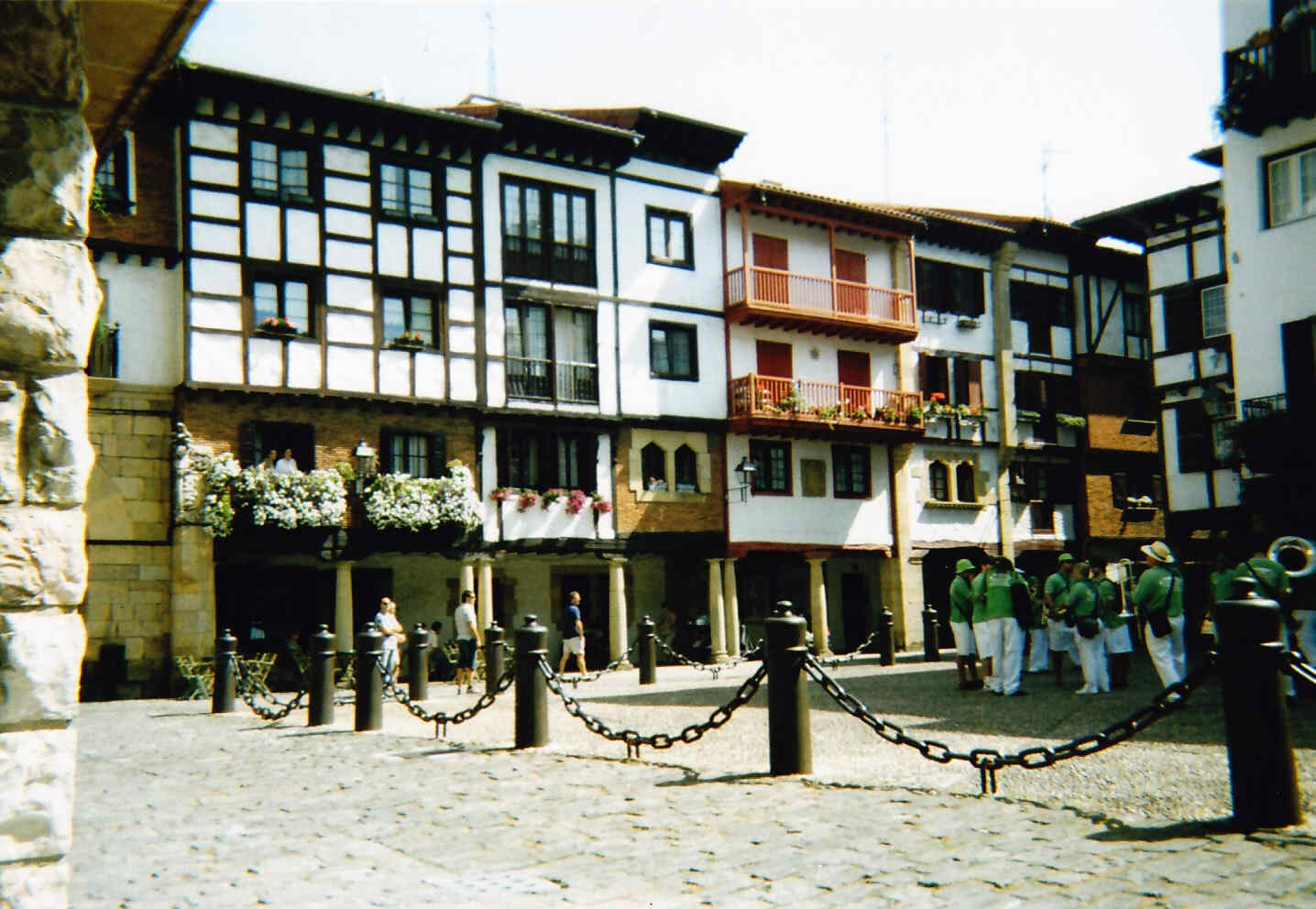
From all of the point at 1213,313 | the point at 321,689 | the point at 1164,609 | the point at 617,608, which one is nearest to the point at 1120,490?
the point at 1213,313

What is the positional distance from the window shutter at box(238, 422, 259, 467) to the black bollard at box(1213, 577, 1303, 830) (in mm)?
19149

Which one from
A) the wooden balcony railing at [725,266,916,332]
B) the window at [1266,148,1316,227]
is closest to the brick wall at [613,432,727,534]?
the wooden balcony railing at [725,266,916,332]

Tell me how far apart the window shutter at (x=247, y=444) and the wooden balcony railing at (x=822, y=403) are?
1182 centimetres

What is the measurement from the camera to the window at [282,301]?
74.5ft

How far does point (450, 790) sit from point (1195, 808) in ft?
15.9

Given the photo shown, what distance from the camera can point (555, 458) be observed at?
2670 centimetres

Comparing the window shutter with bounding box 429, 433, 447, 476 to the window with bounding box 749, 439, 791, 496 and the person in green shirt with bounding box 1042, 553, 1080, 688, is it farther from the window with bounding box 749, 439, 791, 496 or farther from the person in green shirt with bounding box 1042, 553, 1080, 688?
the person in green shirt with bounding box 1042, 553, 1080, 688

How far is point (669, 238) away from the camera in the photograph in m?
29.2

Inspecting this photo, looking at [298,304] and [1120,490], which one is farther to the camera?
[1120,490]

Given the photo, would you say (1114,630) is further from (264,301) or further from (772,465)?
(264,301)

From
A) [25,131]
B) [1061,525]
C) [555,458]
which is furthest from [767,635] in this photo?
[1061,525]

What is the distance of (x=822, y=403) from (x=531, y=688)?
2138 cm

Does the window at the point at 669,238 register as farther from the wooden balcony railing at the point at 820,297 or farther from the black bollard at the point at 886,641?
the black bollard at the point at 886,641

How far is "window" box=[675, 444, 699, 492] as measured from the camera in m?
29.0
